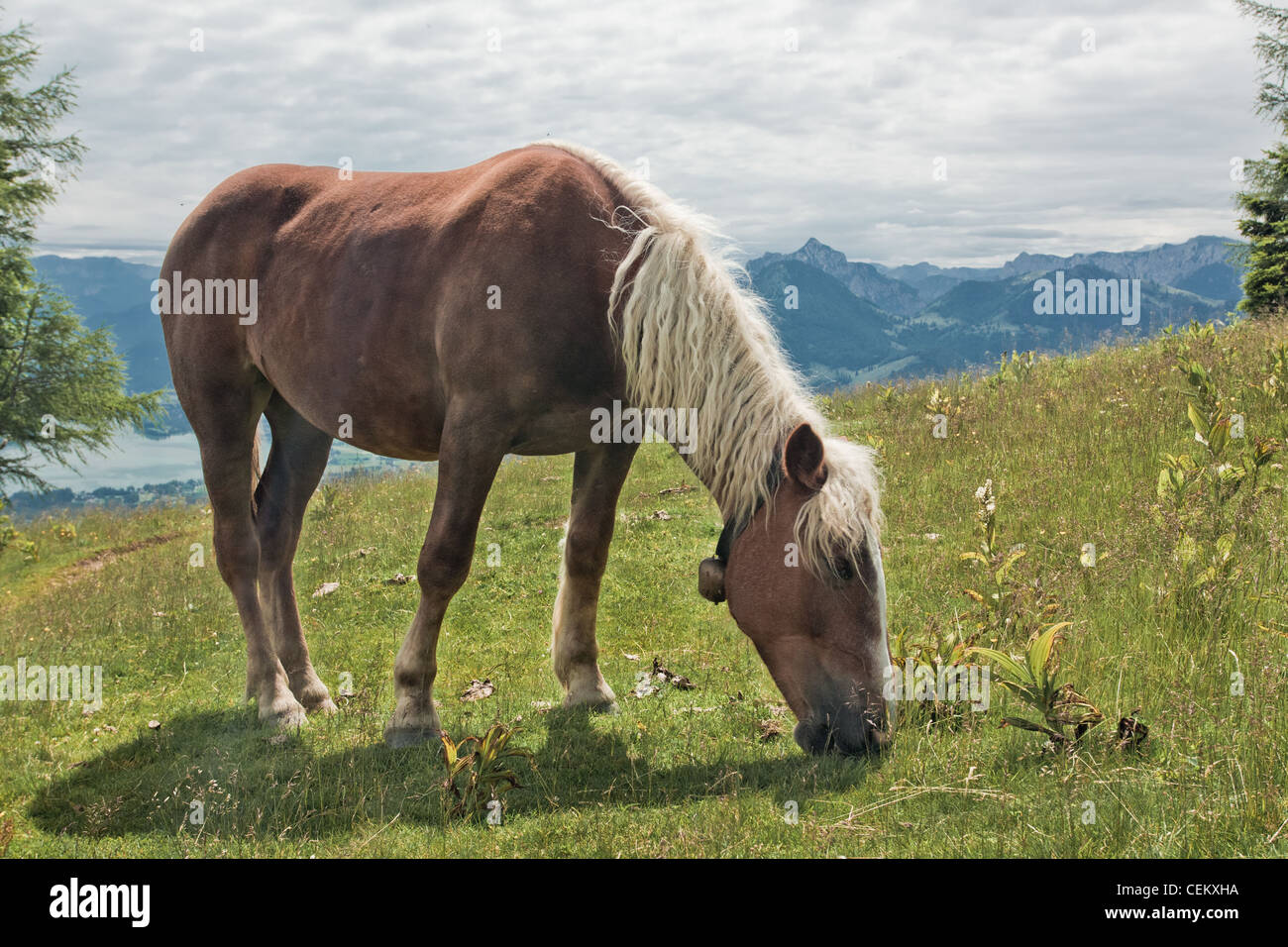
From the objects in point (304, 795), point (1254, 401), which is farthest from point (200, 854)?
point (1254, 401)

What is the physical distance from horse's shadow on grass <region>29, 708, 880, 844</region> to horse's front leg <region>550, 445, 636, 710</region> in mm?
260

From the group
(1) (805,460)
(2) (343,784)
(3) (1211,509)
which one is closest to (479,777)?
(2) (343,784)

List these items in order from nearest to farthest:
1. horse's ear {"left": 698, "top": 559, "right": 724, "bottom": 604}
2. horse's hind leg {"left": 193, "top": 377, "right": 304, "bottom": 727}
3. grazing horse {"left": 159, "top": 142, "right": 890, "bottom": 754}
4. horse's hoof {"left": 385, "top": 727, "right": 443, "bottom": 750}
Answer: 1. grazing horse {"left": 159, "top": 142, "right": 890, "bottom": 754}
2. horse's ear {"left": 698, "top": 559, "right": 724, "bottom": 604}
3. horse's hoof {"left": 385, "top": 727, "right": 443, "bottom": 750}
4. horse's hind leg {"left": 193, "top": 377, "right": 304, "bottom": 727}

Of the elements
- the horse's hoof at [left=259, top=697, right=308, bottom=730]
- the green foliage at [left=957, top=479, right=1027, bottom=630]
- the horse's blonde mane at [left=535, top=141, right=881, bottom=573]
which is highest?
the horse's blonde mane at [left=535, top=141, right=881, bottom=573]

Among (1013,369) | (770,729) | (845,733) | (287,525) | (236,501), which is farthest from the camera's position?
(1013,369)

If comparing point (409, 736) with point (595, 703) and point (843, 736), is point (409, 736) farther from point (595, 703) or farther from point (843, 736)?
point (843, 736)

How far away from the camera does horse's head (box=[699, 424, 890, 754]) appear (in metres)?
3.98

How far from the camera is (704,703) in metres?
5.54

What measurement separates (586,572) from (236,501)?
277 centimetres

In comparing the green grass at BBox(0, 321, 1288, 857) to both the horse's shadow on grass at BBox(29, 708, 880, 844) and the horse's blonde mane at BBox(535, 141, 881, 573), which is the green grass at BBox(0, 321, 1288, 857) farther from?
the horse's blonde mane at BBox(535, 141, 881, 573)

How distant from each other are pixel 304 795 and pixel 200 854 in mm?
667

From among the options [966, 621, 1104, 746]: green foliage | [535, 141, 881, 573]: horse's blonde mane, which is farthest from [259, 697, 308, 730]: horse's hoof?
[966, 621, 1104, 746]: green foliage

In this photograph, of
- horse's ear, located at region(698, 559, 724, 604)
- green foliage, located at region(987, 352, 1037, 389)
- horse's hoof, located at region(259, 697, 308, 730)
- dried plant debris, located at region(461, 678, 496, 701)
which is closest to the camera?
horse's ear, located at region(698, 559, 724, 604)

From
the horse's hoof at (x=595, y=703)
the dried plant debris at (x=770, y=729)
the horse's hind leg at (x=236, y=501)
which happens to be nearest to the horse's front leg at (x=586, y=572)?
the horse's hoof at (x=595, y=703)
